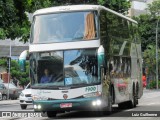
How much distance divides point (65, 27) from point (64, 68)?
5.02 ft

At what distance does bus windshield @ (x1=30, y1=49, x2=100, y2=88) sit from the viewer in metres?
20.2

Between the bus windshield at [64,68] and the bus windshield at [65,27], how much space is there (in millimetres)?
536

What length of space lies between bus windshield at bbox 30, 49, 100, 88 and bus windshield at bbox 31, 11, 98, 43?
54 centimetres

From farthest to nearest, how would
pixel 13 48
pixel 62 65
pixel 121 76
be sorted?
pixel 13 48, pixel 121 76, pixel 62 65

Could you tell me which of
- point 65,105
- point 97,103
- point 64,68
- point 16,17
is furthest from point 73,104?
point 16,17

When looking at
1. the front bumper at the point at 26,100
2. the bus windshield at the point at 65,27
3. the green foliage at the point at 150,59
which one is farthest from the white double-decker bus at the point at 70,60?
the green foliage at the point at 150,59

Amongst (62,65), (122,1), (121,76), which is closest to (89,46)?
(62,65)

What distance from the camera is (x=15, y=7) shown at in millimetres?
33125

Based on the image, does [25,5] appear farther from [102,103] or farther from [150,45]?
[150,45]

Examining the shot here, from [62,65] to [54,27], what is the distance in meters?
1.48

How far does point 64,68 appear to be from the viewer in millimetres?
20281

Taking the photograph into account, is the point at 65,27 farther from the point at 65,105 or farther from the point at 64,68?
the point at 65,105

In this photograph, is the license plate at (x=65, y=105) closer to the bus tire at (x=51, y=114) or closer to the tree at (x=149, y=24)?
the bus tire at (x=51, y=114)

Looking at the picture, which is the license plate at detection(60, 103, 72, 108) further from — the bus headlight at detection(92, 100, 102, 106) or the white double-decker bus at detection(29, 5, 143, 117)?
the bus headlight at detection(92, 100, 102, 106)
